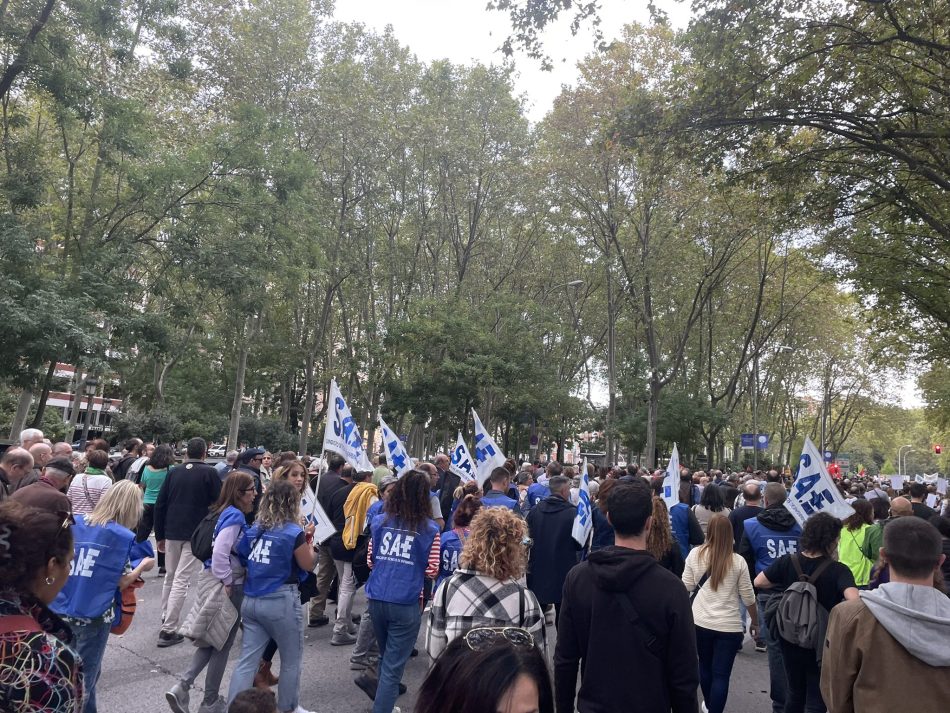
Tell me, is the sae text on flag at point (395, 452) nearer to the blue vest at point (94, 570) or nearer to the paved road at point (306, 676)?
the paved road at point (306, 676)

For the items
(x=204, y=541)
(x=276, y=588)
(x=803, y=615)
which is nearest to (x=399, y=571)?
(x=276, y=588)

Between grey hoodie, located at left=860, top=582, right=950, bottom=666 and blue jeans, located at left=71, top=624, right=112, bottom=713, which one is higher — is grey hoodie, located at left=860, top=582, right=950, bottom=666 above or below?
above

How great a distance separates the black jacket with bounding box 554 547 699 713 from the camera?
2906 millimetres

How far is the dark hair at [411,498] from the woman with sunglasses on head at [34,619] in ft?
8.71

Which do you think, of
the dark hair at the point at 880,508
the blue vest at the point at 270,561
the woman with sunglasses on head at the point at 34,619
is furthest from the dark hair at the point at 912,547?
the dark hair at the point at 880,508

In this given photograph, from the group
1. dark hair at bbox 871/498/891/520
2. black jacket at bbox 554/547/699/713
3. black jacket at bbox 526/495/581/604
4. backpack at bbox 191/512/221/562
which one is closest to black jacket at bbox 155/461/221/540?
backpack at bbox 191/512/221/562

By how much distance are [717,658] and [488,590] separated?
2533mm

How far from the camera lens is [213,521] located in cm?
567

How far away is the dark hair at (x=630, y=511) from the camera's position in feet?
10.2

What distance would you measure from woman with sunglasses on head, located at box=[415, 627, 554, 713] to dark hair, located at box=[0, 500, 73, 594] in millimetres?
1450

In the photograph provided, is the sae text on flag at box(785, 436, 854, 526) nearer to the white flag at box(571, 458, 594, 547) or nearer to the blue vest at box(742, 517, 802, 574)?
the blue vest at box(742, 517, 802, 574)

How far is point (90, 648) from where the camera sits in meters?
4.26

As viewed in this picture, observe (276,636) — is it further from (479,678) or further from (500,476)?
(479,678)

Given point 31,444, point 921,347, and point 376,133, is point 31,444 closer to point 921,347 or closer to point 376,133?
point 376,133
